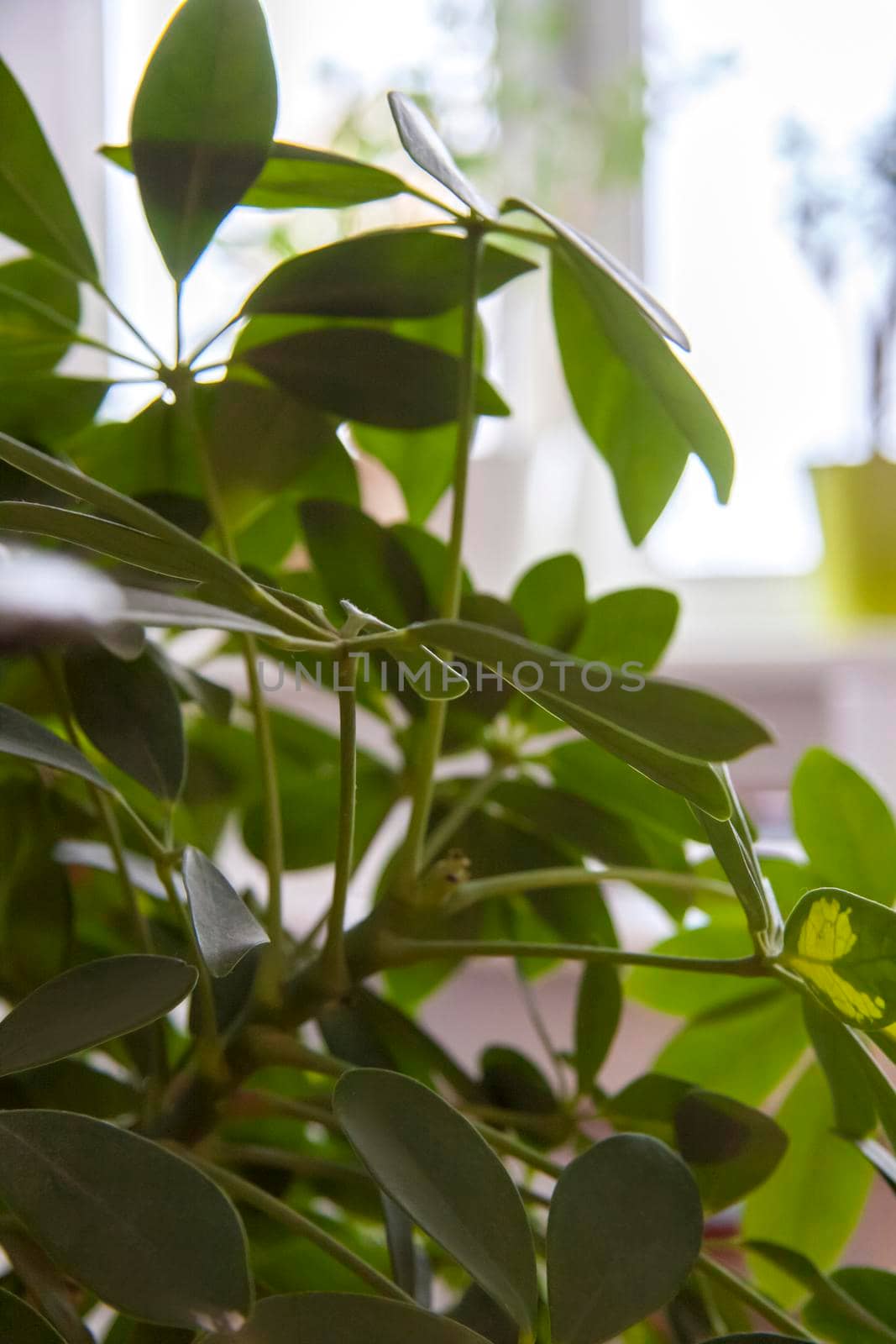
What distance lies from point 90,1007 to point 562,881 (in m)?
0.18

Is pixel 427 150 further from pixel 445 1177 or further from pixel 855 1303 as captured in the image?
pixel 855 1303

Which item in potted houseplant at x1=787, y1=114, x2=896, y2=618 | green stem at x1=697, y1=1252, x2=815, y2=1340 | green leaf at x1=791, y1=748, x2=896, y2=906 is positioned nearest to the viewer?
green stem at x1=697, y1=1252, x2=815, y2=1340

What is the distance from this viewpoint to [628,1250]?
11.4 inches

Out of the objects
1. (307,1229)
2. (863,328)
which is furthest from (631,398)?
(863,328)

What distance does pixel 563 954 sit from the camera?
Result: 353 millimetres

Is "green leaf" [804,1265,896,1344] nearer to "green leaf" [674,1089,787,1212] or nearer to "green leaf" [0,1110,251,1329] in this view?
"green leaf" [674,1089,787,1212]

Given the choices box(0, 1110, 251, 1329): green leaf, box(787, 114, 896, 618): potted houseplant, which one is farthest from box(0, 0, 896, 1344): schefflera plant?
box(787, 114, 896, 618): potted houseplant

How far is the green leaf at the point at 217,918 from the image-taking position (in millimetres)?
266

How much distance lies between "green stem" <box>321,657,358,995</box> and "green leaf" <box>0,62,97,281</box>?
223mm

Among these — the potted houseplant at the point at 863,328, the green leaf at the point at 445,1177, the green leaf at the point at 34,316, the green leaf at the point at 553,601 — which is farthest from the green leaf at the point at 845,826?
the potted houseplant at the point at 863,328

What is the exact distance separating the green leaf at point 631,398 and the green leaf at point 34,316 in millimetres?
205

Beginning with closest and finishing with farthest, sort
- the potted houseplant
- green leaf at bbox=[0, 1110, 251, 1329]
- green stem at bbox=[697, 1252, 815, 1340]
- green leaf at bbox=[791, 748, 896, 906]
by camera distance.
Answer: green leaf at bbox=[0, 1110, 251, 1329] → green stem at bbox=[697, 1252, 815, 1340] → green leaf at bbox=[791, 748, 896, 906] → the potted houseplant

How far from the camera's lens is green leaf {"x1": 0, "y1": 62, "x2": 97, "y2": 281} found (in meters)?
0.42

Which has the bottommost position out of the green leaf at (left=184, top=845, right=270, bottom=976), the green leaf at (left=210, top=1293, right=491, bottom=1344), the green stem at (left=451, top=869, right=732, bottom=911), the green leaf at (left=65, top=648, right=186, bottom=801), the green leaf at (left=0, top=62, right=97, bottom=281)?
the green leaf at (left=210, top=1293, right=491, bottom=1344)
